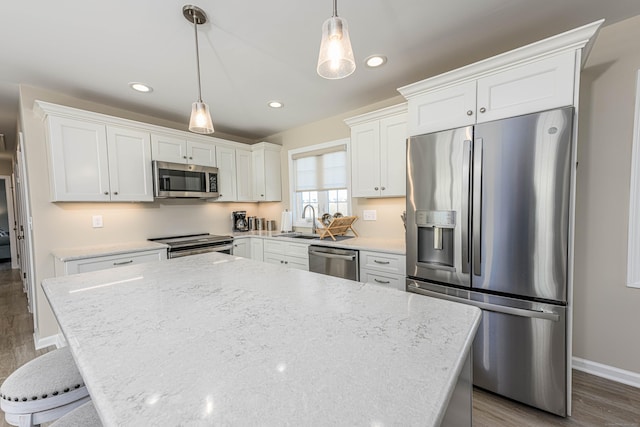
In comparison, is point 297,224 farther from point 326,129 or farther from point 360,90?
point 360,90

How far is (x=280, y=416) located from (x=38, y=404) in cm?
108

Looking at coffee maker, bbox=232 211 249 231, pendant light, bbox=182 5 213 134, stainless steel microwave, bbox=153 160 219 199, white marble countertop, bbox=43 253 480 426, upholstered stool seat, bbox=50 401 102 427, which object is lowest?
upholstered stool seat, bbox=50 401 102 427

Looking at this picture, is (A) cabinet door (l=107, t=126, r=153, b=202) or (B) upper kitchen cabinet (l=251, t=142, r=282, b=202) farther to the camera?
(B) upper kitchen cabinet (l=251, t=142, r=282, b=202)

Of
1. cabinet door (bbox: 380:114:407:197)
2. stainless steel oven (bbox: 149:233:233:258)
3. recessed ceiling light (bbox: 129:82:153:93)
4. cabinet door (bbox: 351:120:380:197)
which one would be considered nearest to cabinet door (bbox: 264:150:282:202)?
stainless steel oven (bbox: 149:233:233:258)

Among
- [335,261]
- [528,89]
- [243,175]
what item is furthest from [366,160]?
[243,175]

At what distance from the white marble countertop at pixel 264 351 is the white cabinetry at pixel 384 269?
3.85 ft

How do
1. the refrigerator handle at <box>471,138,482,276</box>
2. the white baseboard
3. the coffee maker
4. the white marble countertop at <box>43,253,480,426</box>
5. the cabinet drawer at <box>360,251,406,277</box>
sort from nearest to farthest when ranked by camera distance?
the white marble countertop at <box>43,253,480,426</box> < the refrigerator handle at <box>471,138,482,276</box> < the white baseboard < the cabinet drawer at <box>360,251,406,277</box> < the coffee maker

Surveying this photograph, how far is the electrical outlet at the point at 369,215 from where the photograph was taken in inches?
A: 125

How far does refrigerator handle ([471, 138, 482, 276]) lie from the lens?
175 centimetres

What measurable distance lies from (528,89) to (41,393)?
2.75 meters

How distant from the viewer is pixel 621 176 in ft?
6.11

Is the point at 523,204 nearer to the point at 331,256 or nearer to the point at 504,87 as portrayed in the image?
the point at 504,87

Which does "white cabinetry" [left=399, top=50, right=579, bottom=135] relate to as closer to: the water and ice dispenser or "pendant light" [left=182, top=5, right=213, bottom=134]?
the water and ice dispenser

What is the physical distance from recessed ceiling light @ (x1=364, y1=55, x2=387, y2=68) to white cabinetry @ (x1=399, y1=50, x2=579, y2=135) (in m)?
0.33
